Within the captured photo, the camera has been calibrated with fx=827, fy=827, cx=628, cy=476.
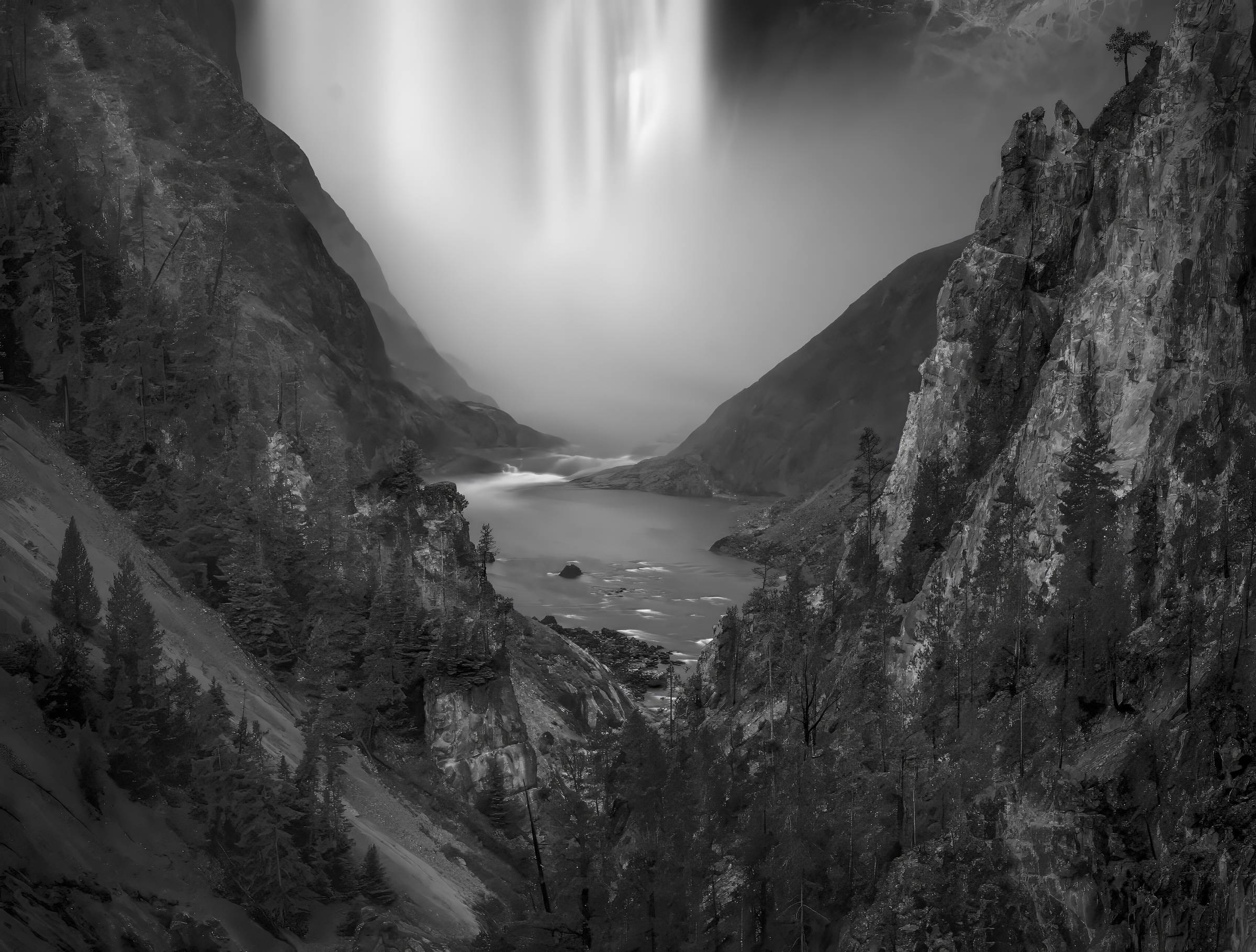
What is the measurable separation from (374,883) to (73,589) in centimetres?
1946

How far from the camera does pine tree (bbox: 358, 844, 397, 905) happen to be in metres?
39.3

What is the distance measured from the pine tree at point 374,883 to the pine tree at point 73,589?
55.3 ft

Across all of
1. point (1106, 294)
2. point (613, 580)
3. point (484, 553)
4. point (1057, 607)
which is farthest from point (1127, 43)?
point (613, 580)

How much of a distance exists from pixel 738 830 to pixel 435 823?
22172 mm

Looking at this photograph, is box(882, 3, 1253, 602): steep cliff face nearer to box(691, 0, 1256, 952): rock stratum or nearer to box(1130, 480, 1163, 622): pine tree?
box(691, 0, 1256, 952): rock stratum

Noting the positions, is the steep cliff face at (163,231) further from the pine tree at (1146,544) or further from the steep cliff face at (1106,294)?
the pine tree at (1146,544)

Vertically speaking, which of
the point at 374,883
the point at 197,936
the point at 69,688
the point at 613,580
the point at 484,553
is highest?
the point at 484,553

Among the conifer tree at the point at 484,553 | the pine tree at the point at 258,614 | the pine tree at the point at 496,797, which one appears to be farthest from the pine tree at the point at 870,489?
the pine tree at the point at 258,614

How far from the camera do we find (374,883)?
39.9 metres

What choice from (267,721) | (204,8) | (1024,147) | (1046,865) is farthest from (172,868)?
(204,8)

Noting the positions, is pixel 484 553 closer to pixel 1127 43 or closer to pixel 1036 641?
pixel 1036 641

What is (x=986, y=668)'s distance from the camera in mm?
55938

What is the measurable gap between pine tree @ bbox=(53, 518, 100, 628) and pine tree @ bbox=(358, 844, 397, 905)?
55.3ft

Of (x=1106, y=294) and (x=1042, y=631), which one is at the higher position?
(x=1106, y=294)
